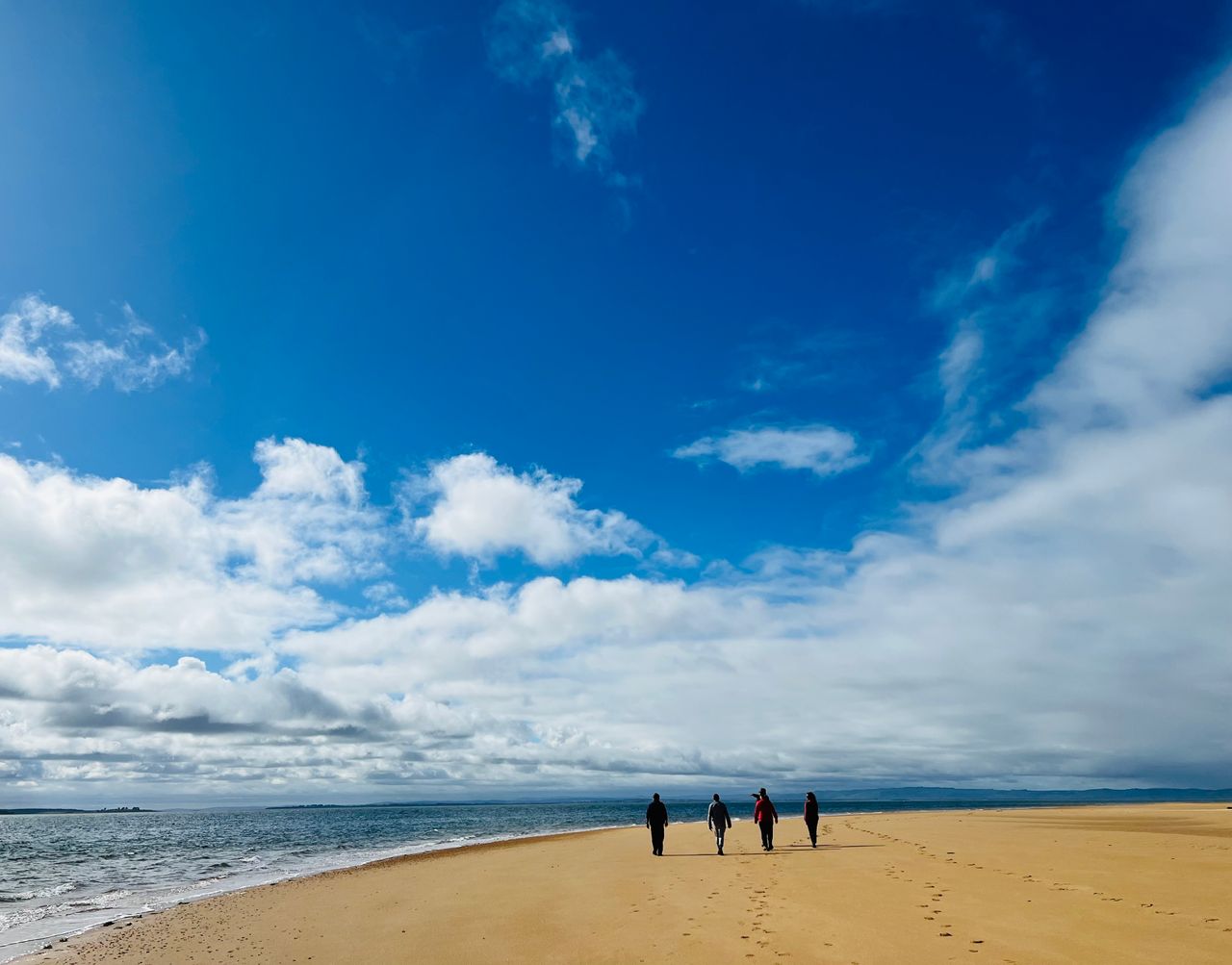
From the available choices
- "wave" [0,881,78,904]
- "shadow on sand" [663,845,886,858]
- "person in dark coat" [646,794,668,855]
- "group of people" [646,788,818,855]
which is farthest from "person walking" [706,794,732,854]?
"wave" [0,881,78,904]

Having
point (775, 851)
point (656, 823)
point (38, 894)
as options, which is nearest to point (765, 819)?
point (775, 851)

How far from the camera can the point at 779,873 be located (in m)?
22.4

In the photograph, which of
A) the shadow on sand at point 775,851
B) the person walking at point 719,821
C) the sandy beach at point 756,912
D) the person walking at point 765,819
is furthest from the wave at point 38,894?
the person walking at point 765,819

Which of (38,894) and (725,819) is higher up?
(725,819)

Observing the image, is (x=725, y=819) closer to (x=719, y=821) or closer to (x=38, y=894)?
(x=719, y=821)

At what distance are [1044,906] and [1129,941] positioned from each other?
3172 mm

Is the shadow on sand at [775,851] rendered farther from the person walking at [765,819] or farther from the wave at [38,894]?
the wave at [38,894]

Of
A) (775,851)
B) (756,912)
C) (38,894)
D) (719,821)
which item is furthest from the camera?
(38,894)

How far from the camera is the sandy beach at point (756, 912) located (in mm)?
12781

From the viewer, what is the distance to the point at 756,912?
53.5ft

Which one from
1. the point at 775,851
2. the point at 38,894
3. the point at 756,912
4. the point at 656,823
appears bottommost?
the point at 38,894

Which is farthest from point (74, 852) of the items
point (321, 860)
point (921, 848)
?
point (921, 848)

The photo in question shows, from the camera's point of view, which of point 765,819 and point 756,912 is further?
point 765,819

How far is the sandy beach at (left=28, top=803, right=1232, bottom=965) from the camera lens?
12.8 meters
